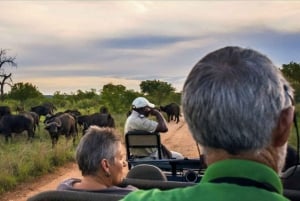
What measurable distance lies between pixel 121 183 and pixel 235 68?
2.22m

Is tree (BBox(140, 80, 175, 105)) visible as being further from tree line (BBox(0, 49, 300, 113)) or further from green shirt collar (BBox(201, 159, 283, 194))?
green shirt collar (BBox(201, 159, 283, 194))

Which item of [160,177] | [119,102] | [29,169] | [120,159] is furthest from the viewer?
[119,102]

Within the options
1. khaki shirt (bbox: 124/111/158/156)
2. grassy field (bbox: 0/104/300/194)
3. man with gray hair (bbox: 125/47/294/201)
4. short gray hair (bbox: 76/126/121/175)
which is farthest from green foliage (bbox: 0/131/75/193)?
man with gray hair (bbox: 125/47/294/201)

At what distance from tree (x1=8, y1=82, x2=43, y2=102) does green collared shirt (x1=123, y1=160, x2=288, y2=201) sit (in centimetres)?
5826

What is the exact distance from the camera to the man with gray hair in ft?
5.37

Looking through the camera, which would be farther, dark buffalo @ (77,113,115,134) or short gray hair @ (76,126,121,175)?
dark buffalo @ (77,113,115,134)

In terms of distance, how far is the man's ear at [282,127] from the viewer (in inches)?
69.1

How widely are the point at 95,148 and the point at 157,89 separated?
61389 millimetres

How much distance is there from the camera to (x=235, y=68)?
171cm

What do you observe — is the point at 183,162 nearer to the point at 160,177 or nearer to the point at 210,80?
the point at 160,177

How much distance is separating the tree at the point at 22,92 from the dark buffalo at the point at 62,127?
119ft

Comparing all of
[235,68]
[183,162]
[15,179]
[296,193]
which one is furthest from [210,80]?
[15,179]

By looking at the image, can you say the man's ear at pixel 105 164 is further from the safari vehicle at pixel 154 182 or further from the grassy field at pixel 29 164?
the grassy field at pixel 29 164

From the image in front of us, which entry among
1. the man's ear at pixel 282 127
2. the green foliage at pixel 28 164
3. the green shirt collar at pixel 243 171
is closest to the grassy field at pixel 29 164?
the green foliage at pixel 28 164
